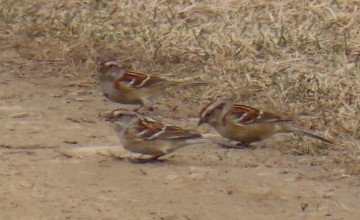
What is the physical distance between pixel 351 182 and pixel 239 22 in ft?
14.2

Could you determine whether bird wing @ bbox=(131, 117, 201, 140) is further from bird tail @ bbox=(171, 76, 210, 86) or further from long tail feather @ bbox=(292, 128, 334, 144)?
bird tail @ bbox=(171, 76, 210, 86)

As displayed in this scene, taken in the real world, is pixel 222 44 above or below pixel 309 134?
below

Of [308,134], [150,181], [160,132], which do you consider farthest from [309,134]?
[150,181]

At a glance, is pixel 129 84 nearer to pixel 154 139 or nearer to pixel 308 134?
pixel 154 139

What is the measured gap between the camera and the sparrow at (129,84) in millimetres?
10438

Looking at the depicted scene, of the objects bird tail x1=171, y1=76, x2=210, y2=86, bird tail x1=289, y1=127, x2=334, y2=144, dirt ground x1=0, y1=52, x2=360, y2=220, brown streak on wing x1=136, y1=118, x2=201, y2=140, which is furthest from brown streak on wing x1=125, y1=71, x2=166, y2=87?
bird tail x1=289, y1=127, x2=334, y2=144

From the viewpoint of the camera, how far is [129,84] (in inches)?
413

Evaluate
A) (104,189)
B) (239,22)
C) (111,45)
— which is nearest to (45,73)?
(111,45)

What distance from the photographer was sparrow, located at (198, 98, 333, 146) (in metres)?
9.19

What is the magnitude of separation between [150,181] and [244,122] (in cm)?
133

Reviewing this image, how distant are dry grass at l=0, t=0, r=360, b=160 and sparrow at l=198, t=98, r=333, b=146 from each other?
498mm

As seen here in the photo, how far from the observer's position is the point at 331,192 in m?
7.95

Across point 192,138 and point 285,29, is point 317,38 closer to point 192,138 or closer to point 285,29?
point 285,29

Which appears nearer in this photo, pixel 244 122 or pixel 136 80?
pixel 244 122
